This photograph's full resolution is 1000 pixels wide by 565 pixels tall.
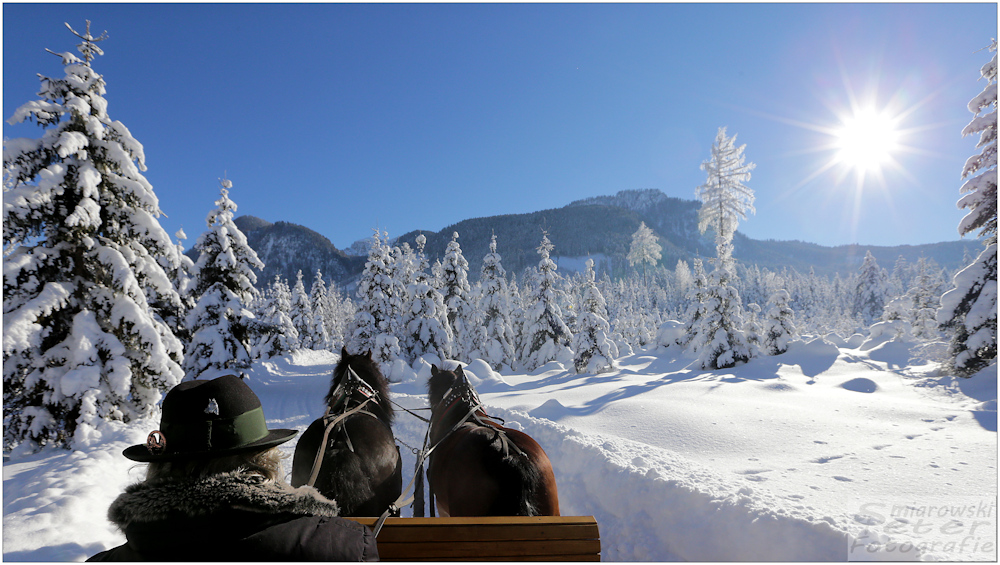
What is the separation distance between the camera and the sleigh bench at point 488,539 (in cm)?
247

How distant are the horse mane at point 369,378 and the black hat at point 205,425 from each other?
3237 mm

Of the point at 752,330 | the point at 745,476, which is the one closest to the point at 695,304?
the point at 752,330

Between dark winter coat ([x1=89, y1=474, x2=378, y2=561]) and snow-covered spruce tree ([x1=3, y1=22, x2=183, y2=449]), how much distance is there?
7.76m

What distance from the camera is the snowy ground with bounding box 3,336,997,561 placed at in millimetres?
3369

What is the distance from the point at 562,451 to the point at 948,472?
466cm

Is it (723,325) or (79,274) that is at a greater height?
(79,274)

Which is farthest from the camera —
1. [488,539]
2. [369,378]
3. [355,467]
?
[369,378]

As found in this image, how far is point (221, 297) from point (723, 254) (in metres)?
21.9

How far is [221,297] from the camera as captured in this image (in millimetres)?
14383

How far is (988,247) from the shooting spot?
381 inches

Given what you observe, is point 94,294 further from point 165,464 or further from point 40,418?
point 165,464

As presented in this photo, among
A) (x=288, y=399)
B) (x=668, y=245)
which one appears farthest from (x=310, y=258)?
(x=288, y=399)

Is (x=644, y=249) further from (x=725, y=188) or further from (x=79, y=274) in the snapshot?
(x=79, y=274)

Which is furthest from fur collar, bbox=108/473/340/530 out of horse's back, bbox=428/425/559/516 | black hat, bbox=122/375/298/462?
horse's back, bbox=428/425/559/516
